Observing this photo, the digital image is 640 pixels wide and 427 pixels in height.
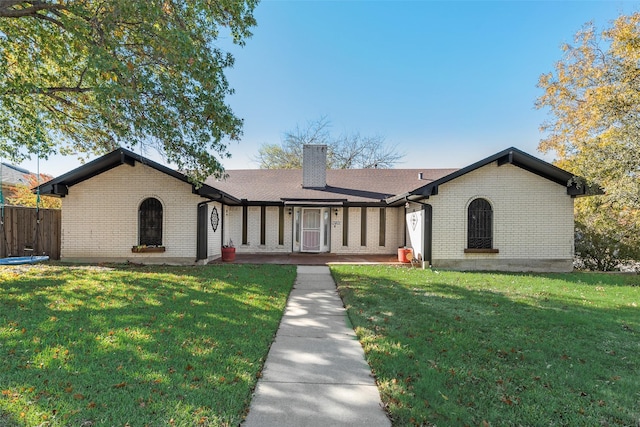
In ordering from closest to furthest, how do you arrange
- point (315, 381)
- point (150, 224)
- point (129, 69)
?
1. point (315, 381)
2. point (129, 69)
3. point (150, 224)

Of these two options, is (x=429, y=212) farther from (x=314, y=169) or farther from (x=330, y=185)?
(x=314, y=169)

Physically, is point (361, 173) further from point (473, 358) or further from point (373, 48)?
point (473, 358)

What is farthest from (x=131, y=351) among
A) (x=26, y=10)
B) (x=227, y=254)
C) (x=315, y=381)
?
(x=26, y=10)

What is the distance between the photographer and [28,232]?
1119cm

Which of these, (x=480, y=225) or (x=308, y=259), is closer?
(x=480, y=225)

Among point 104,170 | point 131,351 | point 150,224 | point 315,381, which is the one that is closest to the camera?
point 315,381

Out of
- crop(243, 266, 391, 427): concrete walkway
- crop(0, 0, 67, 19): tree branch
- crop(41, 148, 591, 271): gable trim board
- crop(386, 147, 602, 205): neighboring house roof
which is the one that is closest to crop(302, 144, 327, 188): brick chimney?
crop(41, 148, 591, 271): gable trim board

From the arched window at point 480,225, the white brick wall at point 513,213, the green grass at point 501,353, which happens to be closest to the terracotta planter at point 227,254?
the green grass at point 501,353

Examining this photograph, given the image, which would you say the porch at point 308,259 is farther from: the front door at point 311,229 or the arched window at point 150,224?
the arched window at point 150,224

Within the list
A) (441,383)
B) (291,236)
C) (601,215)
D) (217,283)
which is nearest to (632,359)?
(441,383)

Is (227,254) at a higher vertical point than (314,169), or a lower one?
lower

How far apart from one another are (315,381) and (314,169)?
13.5 m

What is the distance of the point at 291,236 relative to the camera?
583 inches

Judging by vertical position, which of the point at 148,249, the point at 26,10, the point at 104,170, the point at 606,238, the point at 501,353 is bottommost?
the point at 501,353
